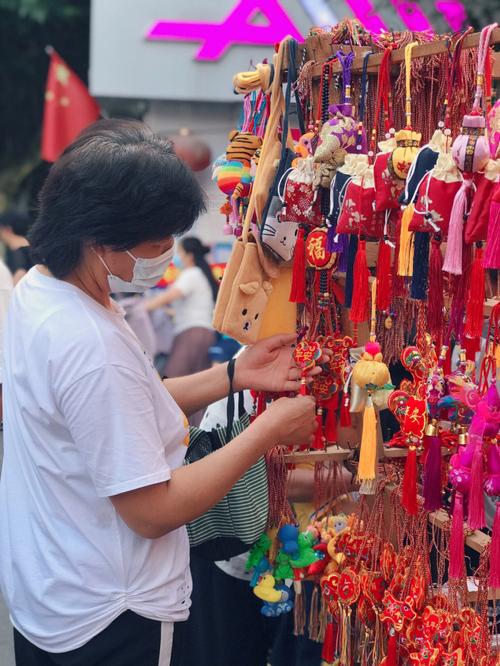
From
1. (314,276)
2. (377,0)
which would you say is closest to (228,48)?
(377,0)

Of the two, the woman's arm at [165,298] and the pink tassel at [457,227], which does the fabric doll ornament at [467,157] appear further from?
the woman's arm at [165,298]

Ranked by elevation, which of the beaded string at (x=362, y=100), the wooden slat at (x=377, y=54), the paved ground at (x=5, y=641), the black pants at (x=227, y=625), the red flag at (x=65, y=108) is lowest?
the paved ground at (x=5, y=641)

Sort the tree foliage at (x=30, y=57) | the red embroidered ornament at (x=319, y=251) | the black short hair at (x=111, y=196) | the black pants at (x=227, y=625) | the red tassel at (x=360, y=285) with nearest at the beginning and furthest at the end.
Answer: the black short hair at (x=111, y=196) → the red tassel at (x=360, y=285) → the red embroidered ornament at (x=319, y=251) → the black pants at (x=227, y=625) → the tree foliage at (x=30, y=57)

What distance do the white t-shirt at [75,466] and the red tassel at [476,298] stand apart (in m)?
0.54

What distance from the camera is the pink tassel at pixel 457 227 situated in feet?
4.80

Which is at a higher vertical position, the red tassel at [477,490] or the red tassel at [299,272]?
the red tassel at [299,272]

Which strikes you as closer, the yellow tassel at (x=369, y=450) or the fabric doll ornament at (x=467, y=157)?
the fabric doll ornament at (x=467, y=157)

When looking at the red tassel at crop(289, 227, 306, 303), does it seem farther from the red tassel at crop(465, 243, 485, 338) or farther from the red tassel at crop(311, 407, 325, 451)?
the red tassel at crop(465, 243, 485, 338)

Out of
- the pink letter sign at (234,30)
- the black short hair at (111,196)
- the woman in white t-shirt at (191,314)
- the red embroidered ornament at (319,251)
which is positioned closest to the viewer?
the black short hair at (111,196)

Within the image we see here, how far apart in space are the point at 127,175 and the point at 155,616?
0.74 m

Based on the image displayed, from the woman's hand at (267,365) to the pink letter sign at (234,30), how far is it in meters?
5.34

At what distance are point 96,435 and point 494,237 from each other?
68 cm

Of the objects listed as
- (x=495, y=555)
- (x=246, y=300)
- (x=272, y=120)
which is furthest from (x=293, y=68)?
(x=495, y=555)

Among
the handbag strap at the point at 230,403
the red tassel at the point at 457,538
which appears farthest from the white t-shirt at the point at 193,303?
the red tassel at the point at 457,538
